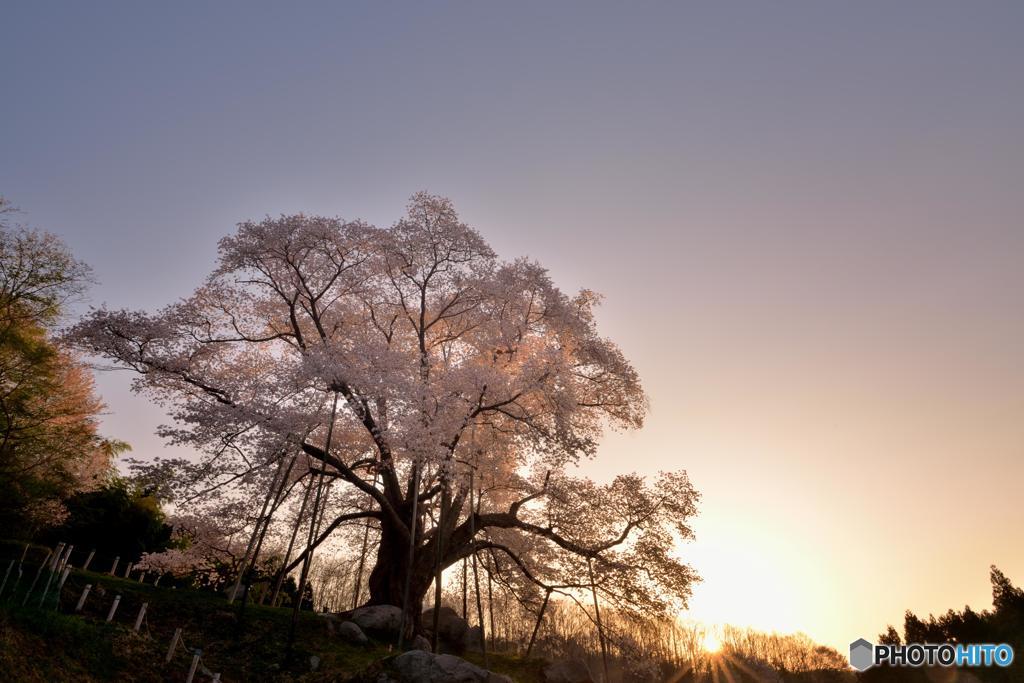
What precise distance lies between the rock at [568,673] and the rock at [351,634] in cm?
834

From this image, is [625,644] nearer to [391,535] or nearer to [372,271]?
[391,535]

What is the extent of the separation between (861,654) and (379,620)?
1884cm

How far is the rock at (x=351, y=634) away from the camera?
687 inches

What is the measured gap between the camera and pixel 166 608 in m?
15.8

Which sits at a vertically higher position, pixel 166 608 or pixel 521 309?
pixel 521 309

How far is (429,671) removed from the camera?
14266 millimetres

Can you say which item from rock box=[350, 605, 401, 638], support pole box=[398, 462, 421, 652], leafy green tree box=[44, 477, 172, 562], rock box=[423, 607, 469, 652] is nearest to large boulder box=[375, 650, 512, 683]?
support pole box=[398, 462, 421, 652]

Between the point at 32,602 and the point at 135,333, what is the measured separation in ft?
28.0

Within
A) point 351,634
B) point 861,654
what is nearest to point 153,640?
point 351,634

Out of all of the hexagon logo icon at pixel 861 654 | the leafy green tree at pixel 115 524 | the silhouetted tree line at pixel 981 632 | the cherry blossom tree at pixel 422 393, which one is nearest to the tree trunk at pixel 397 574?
the cherry blossom tree at pixel 422 393

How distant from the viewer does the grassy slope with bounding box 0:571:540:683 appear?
33.9 ft

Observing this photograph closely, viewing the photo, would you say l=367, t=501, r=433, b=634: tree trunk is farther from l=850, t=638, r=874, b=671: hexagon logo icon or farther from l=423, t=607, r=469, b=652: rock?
l=850, t=638, r=874, b=671: hexagon logo icon

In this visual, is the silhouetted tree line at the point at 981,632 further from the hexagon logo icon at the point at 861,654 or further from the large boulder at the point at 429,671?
the large boulder at the point at 429,671

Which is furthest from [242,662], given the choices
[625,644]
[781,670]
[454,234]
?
[781,670]
